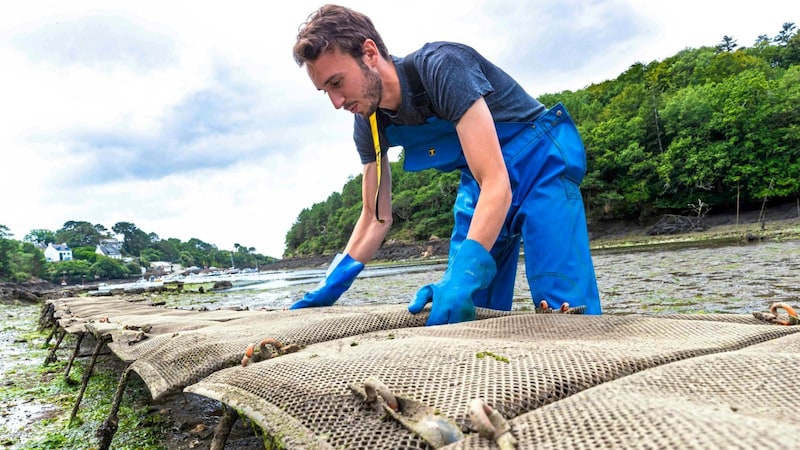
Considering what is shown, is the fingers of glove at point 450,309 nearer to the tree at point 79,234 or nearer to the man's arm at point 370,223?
the man's arm at point 370,223

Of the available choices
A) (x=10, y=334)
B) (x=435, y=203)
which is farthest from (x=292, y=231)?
(x=10, y=334)

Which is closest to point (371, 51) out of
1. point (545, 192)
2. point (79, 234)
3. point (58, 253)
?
point (545, 192)

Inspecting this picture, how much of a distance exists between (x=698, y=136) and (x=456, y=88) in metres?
41.0

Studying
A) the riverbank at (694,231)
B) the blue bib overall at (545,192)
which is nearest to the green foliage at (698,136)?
the riverbank at (694,231)

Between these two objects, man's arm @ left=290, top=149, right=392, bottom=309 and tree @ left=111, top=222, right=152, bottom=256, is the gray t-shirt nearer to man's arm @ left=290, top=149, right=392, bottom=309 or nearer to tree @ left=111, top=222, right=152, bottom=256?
man's arm @ left=290, top=149, right=392, bottom=309

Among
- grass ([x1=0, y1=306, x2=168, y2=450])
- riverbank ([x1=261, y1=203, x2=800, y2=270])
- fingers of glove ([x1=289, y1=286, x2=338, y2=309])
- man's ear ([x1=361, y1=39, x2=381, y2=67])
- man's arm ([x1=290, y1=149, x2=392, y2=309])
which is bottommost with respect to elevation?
riverbank ([x1=261, y1=203, x2=800, y2=270])

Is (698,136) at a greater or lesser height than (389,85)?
greater

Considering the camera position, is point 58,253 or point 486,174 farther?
point 58,253

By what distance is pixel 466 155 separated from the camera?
2.12 meters

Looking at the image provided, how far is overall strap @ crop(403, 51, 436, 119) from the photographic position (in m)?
2.34

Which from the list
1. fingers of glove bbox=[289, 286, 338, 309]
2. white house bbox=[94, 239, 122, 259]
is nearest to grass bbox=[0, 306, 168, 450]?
fingers of glove bbox=[289, 286, 338, 309]

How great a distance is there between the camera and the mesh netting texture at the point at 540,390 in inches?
24.9

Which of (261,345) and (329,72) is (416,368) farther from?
(329,72)

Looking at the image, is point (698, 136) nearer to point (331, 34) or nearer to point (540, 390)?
point (331, 34)
